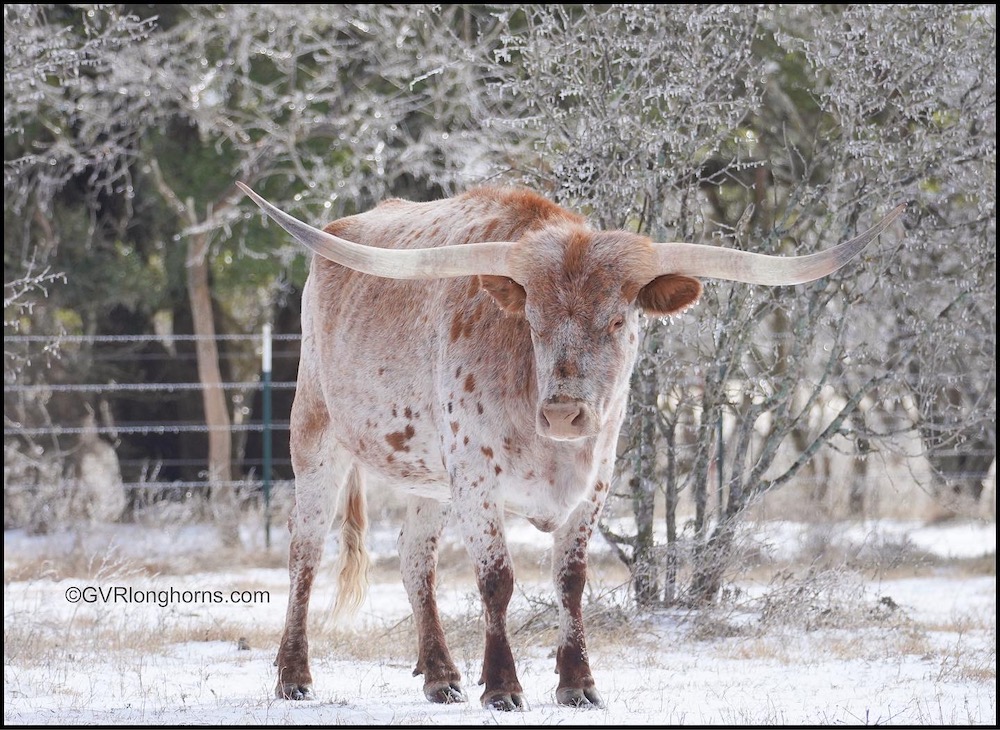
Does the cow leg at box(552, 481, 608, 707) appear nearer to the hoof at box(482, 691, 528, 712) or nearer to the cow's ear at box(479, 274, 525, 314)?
the hoof at box(482, 691, 528, 712)

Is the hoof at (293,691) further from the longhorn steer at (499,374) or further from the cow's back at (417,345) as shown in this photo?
the cow's back at (417,345)

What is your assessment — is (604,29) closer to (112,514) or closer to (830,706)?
(830,706)

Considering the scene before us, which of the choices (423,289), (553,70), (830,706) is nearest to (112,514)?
(553,70)

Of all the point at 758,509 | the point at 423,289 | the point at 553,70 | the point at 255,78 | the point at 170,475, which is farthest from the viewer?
the point at 170,475

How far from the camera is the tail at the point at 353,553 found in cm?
647

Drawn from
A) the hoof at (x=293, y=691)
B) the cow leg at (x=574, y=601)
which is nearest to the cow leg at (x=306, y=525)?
Result: the hoof at (x=293, y=691)

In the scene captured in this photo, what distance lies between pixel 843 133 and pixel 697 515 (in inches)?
90.1

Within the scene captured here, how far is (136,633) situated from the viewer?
272 inches

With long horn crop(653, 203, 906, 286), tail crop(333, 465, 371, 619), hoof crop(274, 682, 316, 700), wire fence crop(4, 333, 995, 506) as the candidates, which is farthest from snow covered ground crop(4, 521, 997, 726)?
wire fence crop(4, 333, 995, 506)

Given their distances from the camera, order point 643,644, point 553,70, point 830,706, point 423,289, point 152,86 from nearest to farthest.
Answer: point 830,706
point 423,289
point 643,644
point 553,70
point 152,86

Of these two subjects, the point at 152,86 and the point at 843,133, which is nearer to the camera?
the point at 843,133

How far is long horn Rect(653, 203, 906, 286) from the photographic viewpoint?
195 inches

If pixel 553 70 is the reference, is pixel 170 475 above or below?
below

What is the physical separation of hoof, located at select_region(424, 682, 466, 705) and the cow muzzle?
1.27 metres
